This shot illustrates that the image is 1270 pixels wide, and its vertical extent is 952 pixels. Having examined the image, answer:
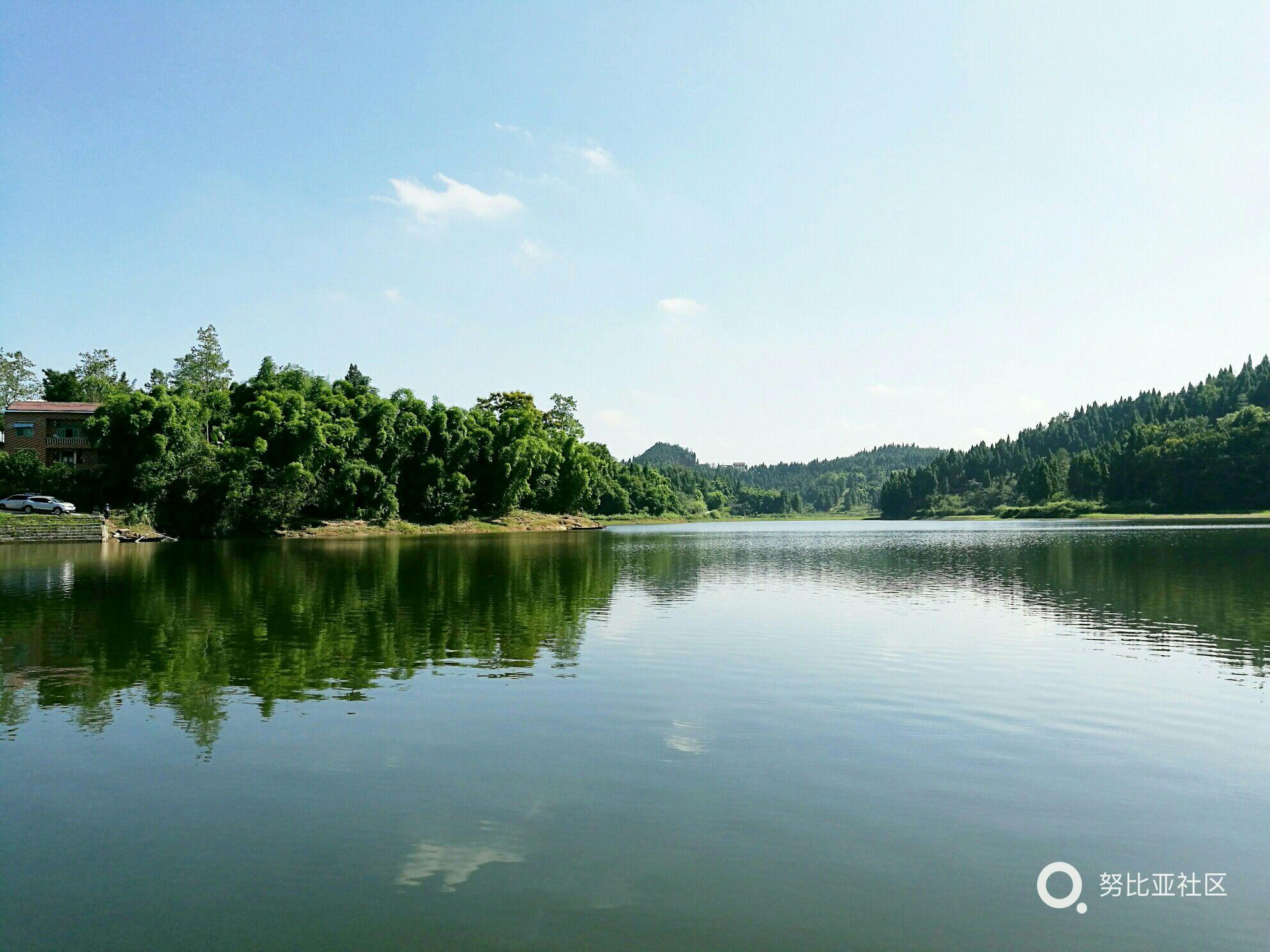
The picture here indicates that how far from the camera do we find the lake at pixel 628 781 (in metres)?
6.82

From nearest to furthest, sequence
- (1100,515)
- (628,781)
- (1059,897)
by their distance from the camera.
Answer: (1059,897) → (628,781) → (1100,515)

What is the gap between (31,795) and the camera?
947cm

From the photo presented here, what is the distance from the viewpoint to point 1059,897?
7.34 m

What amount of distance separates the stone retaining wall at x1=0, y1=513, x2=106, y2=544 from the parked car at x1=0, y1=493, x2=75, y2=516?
6.62 feet

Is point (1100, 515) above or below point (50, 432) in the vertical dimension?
below

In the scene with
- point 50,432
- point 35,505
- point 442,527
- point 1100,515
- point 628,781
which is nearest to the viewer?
point 628,781

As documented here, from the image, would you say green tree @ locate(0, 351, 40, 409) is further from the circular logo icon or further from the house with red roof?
the circular logo icon

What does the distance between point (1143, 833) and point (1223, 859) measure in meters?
0.70

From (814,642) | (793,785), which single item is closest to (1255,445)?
(814,642)

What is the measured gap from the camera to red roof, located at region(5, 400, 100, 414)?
3472 inches

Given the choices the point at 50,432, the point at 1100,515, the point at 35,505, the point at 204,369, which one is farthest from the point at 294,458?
the point at 1100,515

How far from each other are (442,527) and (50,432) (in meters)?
42.1

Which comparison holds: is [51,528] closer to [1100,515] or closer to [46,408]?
[46,408]

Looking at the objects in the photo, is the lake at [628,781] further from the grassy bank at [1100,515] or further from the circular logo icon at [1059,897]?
the grassy bank at [1100,515]
